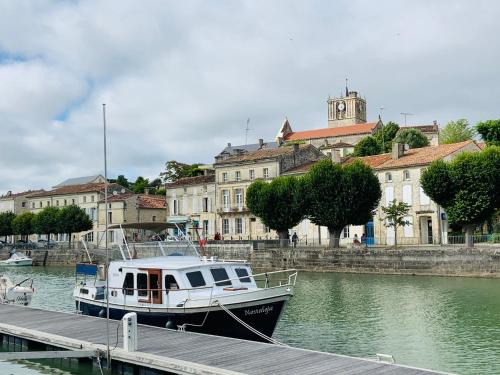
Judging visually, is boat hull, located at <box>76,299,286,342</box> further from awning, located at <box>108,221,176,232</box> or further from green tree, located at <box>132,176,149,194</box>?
green tree, located at <box>132,176,149,194</box>

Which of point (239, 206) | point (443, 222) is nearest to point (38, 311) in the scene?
point (443, 222)

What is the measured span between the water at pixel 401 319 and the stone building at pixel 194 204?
35974mm

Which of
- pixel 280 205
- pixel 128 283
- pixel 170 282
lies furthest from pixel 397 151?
pixel 170 282

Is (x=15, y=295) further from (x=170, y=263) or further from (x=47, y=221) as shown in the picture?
(x=47, y=221)

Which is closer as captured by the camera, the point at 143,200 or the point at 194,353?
the point at 194,353

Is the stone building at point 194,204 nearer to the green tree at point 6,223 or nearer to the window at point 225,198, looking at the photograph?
the window at point 225,198

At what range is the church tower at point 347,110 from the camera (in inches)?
7441

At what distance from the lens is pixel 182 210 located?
82.6 metres

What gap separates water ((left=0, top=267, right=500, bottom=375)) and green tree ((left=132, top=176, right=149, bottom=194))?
86.4 meters

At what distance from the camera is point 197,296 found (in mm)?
20594

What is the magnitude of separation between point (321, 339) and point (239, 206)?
53.3 metres

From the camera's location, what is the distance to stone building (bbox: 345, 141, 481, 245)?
5919 centimetres

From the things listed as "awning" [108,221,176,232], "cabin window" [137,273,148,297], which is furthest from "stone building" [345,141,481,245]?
"cabin window" [137,273,148,297]

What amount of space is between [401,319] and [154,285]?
1147cm
